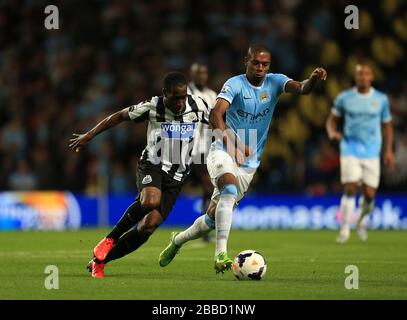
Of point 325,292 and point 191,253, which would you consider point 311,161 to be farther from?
point 325,292

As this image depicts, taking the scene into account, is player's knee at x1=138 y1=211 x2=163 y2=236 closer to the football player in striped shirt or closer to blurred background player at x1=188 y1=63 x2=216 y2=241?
the football player in striped shirt

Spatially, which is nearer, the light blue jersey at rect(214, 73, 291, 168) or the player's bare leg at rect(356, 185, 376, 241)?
the light blue jersey at rect(214, 73, 291, 168)

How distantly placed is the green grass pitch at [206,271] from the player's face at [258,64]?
6.31ft

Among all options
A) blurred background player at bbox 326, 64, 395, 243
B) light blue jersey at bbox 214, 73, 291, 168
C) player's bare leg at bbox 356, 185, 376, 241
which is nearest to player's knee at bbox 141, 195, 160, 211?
light blue jersey at bbox 214, 73, 291, 168

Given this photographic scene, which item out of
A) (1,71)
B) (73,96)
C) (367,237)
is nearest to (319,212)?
(367,237)

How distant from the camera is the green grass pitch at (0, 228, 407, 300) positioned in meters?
7.98

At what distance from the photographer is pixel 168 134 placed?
32.6ft

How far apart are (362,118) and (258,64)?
18.8ft

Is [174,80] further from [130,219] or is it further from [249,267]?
[249,267]

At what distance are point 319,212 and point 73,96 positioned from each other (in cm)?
587

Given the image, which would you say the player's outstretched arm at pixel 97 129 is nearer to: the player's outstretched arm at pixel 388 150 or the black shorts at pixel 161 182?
the black shorts at pixel 161 182

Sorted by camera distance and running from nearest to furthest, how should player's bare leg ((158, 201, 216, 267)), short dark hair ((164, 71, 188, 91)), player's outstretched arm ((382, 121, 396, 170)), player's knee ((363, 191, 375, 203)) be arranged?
short dark hair ((164, 71, 188, 91)) → player's bare leg ((158, 201, 216, 267)) → player's outstretched arm ((382, 121, 396, 170)) → player's knee ((363, 191, 375, 203))

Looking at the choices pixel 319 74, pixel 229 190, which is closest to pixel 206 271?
pixel 229 190

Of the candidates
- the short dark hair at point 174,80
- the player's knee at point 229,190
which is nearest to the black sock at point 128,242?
the player's knee at point 229,190
